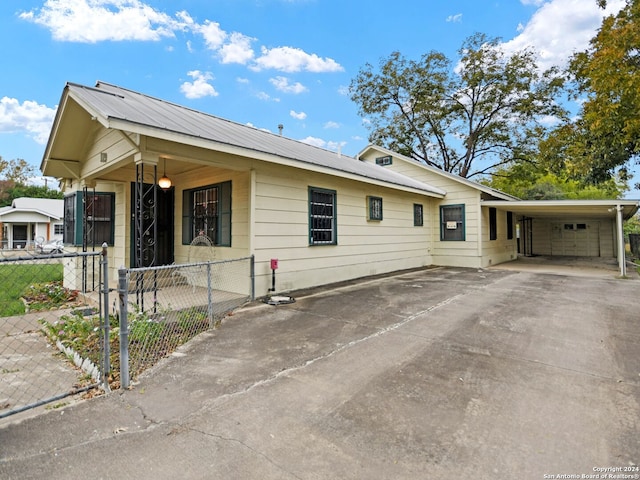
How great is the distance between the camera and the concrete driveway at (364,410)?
6.04 ft

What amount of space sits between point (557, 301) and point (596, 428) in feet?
15.4

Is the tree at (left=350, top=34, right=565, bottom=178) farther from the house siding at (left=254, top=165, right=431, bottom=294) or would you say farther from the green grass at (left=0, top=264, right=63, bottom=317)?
the green grass at (left=0, top=264, right=63, bottom=317)

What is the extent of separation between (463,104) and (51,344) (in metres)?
23.6

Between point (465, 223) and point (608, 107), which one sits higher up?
point (608, 107)

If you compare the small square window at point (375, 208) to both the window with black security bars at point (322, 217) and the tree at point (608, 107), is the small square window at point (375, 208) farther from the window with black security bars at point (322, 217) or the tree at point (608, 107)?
the tree at point (608, 107)

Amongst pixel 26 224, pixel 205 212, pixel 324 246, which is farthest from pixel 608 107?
pixel 26 224

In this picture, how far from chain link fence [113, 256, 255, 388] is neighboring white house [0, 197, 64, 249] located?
24.3 meters

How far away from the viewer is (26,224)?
25938 mm

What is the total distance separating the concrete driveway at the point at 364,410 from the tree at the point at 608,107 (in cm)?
808

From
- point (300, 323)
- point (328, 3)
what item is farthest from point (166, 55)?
point (300, 323)

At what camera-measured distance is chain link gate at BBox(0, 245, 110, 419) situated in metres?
2.71

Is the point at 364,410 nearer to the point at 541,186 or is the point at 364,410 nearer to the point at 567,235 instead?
the point at 567,235

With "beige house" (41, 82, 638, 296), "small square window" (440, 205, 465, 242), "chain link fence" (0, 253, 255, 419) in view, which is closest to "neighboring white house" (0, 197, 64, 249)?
"beige house" (41, 82, 638, 296)

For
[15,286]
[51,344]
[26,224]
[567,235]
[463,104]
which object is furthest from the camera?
[26,224]
